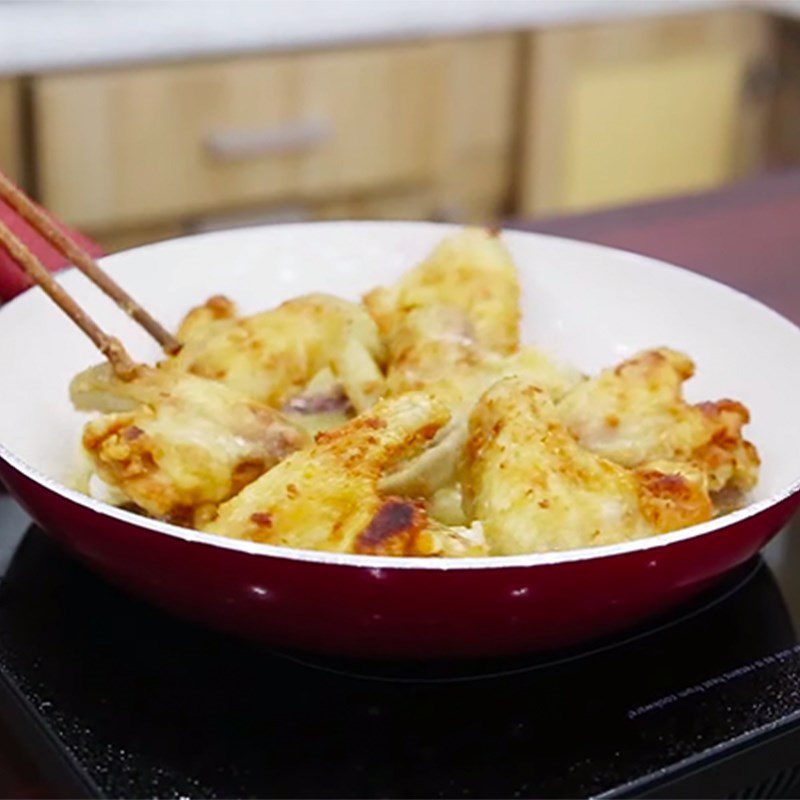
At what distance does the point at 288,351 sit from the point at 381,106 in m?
1.18

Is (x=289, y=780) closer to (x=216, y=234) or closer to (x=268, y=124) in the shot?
(x=216, y=234)

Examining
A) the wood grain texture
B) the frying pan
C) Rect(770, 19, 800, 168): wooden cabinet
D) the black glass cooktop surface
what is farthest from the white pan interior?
Rect(770, 19, 800, 168): wooden cabinet

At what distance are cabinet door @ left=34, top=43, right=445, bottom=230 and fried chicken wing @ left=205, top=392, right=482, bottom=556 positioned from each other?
45.4 inches

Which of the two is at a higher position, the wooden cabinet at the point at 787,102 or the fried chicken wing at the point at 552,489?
the fried chicken wing at the point at 552,489

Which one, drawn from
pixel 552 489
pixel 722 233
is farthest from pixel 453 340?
pixel 722 233

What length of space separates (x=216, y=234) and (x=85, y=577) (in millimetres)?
294

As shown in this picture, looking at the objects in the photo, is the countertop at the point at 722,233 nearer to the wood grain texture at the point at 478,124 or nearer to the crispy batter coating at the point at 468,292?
the crispy batter coating at the point at 468,292

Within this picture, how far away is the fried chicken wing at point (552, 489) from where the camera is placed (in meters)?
0.60

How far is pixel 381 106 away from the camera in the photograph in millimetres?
1882

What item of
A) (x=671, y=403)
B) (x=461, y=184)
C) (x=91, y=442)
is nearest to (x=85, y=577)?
(x=91, y=442)

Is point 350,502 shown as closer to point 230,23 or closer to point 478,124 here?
point 230,23

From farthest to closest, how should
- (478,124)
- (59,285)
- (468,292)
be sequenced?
1. (478,124)
2. (468,292)
3. (59,285)

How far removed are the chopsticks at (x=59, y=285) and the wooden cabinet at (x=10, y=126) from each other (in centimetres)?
98

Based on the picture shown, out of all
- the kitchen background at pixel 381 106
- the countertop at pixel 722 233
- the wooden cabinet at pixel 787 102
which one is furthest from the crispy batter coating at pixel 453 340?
the wooden cabinet at pixel 787 102
